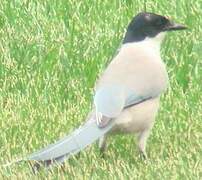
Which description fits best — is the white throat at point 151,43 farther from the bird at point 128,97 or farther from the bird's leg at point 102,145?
the bird's leg at point 102,145

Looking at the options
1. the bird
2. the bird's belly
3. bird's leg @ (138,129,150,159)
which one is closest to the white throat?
the bird

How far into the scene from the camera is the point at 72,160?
21.7 ft

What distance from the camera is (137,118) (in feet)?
21.6

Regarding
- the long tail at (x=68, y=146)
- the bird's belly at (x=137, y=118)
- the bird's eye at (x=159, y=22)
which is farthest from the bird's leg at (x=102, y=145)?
the bird's eye at (x=159, y=22)

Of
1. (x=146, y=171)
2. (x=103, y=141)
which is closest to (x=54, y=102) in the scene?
(x=103, y=141)

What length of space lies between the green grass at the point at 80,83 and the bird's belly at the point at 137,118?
199mm

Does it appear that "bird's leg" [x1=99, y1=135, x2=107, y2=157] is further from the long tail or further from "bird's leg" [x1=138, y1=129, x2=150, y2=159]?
the long tail

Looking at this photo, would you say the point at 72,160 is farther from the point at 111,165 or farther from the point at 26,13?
the point at 26,13

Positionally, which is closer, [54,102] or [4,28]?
[54,102]

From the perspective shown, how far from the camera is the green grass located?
260 inches

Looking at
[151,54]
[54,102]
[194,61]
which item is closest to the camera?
[151,54]

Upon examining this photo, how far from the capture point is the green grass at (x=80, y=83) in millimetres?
6598

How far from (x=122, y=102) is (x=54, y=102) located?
1115 mm

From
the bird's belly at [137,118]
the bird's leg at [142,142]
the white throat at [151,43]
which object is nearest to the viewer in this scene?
the bird's belly at [137,118]
